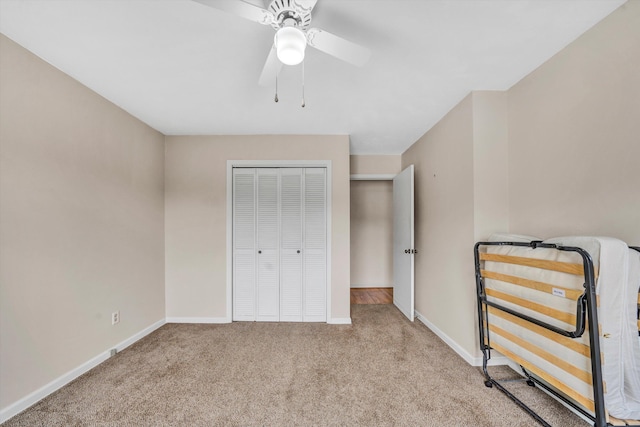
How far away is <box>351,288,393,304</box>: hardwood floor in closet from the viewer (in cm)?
417

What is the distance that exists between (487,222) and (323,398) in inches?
74.4

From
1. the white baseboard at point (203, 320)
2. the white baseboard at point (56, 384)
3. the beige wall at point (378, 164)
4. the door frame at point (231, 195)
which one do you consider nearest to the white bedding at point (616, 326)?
the door frame at point (231, 195)

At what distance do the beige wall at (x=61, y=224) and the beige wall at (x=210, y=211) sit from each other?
429 millimetres

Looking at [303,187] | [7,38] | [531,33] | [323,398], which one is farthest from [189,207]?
[531,33]

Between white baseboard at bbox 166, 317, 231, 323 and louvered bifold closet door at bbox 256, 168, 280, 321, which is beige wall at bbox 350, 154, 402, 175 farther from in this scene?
white baseboard at bbox 166, 317, 231, 323

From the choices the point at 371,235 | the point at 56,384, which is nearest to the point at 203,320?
the point at 56,384

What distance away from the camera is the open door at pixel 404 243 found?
3.28 m

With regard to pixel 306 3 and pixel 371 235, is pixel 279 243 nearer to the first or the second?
pixel 371 235

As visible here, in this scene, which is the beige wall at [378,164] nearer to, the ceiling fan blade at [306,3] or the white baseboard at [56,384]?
the ceiling fan blade at [306,3]

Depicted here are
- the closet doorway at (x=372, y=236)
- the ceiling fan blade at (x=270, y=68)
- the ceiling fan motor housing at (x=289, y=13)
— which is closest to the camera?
the ceiling fan motor housing at (x=289, y=13)

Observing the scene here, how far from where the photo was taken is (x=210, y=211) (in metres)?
3.32

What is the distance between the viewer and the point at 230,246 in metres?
3.31

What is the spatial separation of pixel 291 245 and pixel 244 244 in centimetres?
59

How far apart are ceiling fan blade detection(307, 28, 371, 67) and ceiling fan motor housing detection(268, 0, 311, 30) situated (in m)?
0.09
